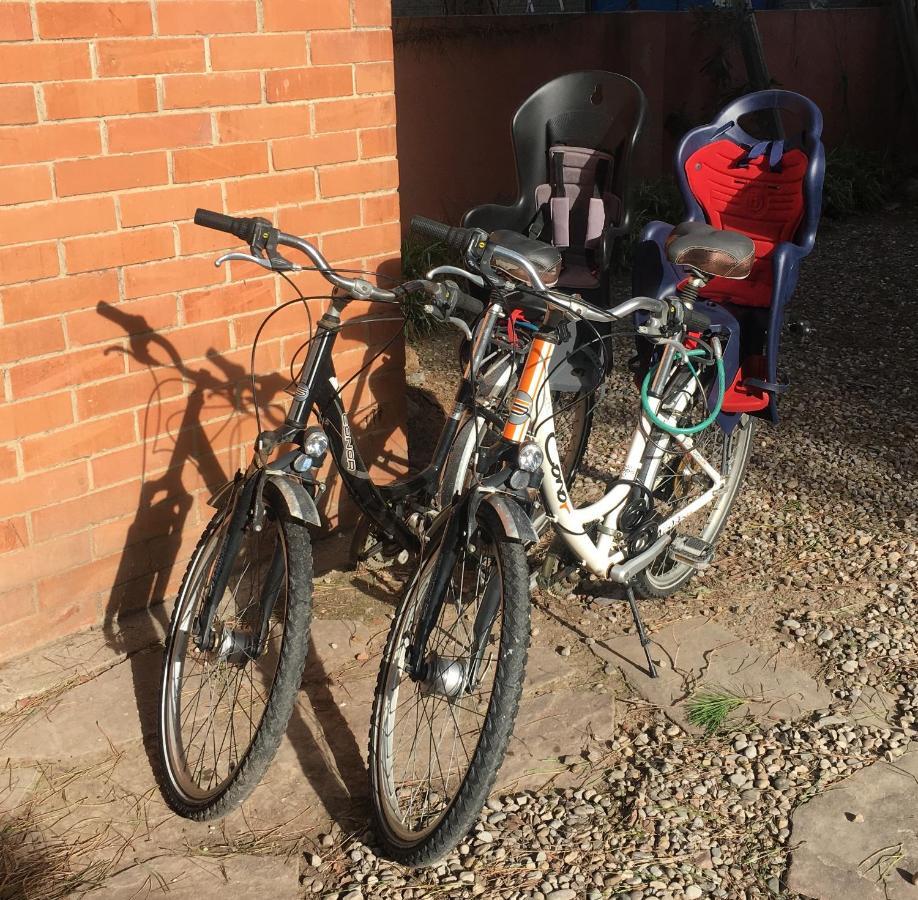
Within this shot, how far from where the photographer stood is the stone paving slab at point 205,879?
102 inches

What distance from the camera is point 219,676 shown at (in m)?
3.22

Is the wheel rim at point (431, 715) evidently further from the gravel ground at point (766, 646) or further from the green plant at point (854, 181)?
the green plant at point (854, 181)

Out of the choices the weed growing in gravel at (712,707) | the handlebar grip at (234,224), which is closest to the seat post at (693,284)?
the weed growing in gravel at (712,707)

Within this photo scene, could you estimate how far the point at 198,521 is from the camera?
3.75 meters

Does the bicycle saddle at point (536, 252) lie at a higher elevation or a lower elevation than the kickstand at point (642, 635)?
higher

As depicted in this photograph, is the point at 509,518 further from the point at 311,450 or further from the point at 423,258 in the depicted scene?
the point at 423,258

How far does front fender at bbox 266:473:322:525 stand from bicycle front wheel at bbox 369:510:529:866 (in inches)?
11.7

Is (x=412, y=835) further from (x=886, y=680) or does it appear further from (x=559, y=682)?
(x=886, y=680)

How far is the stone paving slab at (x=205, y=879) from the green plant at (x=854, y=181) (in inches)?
282

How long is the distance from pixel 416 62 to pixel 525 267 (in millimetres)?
4828

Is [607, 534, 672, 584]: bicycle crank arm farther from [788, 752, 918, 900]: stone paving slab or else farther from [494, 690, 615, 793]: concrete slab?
[788, 752, 918, 900]: stone paving slab

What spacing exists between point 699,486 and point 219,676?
67.7 inches

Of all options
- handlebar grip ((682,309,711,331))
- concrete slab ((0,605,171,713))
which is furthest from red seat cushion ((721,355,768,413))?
concrete slab ((0,605,171,713))

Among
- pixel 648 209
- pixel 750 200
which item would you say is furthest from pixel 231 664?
pixel 648 209
